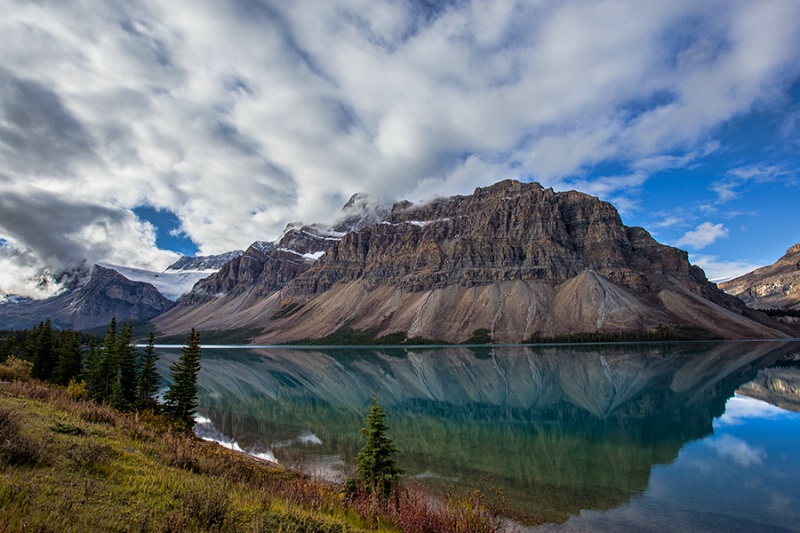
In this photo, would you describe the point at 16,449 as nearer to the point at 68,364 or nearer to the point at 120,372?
the point at 120,372

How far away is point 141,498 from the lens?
877 cm

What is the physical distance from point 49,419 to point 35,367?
2001 inches

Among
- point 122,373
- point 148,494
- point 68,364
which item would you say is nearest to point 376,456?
point 148,494

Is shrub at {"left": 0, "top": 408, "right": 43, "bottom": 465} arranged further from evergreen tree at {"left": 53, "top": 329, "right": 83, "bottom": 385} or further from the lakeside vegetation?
evergreen tree at {"left": 53, "top": 329, "right": 83, "bottom": 385}

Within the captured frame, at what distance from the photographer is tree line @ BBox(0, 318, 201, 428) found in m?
34.4

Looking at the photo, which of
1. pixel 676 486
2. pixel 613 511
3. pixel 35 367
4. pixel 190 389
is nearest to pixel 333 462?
pixel 190 389

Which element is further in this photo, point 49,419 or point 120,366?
point 120,366

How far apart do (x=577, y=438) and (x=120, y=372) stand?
134 feet

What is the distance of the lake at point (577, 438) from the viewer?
67.6 ft

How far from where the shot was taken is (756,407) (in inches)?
1811

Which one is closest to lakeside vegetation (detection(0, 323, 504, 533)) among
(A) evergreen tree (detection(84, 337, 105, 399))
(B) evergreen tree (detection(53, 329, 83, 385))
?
(A) evergreen tree (detection(84, 337, 105, 399))

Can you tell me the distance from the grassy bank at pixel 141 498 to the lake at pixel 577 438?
11.5 meters

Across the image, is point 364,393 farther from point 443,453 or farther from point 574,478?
point 574,478

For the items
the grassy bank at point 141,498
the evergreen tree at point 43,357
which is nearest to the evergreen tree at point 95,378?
the evergreen tree at point 43,357
